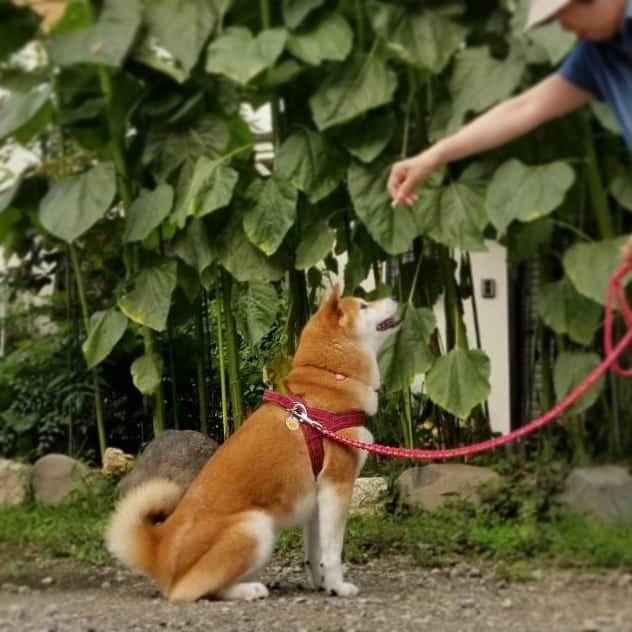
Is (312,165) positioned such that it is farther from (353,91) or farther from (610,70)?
(610,70)

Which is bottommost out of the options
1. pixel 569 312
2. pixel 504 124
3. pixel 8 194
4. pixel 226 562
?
pixel 226 562

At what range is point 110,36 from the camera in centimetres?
252

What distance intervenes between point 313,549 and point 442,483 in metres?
0.37

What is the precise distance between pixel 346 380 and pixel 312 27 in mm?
845

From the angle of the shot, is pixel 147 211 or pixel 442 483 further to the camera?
pixel 147 211

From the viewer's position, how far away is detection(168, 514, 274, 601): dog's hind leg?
226 centimetres

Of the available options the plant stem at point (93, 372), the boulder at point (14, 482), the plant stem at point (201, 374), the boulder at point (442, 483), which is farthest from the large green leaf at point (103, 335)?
the boulder at point (442, 483)

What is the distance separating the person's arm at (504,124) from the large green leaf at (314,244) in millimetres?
889

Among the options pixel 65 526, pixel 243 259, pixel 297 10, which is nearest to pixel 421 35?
pixel 297 10

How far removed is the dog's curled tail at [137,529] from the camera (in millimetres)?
2316

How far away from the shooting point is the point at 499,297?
249 centimetres

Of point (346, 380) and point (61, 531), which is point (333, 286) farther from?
Answer: point (61, 531)

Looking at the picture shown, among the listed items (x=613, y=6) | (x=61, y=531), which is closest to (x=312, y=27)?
(x=613, y=6)

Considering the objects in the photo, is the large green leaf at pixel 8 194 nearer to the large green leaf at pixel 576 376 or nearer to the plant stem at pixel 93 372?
the plant stem at pixel 93 372
